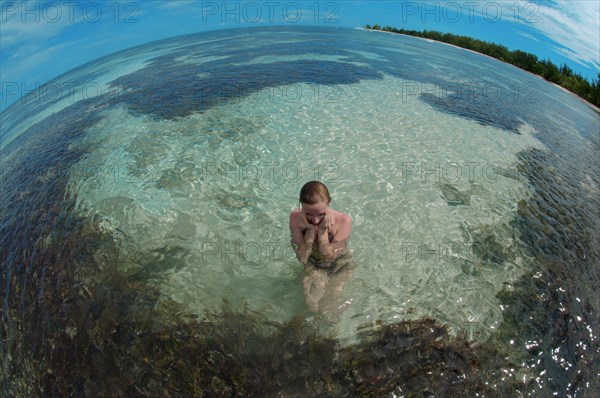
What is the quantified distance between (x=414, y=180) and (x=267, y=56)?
15481mm

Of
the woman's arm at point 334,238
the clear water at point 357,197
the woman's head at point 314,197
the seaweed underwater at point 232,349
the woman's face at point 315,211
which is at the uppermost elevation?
the woman's head at point 314,197

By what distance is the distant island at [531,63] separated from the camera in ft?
79.4

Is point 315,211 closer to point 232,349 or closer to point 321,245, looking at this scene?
point 321,245

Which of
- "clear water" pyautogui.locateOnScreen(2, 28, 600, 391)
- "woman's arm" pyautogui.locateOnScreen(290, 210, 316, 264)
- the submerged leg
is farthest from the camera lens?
"clear water" pyautogui.locateOnScreen(2, 28, 600, 391)

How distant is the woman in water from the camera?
3.24m

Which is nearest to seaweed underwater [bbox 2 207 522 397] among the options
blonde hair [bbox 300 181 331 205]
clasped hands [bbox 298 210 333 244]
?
clasped hands [bbox 298 210 333 244]

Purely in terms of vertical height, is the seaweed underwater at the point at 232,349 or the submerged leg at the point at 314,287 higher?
the submerged leg at the point at 314,287

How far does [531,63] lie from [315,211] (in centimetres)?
3955

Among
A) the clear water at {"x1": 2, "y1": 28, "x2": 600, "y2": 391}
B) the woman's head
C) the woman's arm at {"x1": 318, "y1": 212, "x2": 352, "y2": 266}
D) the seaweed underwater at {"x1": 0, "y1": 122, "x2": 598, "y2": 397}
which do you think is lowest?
the seaweed underwater at {"x1": 0, "y1": 122, "x2": 598, "y2": 397}

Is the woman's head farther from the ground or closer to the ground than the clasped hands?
farther from the ground

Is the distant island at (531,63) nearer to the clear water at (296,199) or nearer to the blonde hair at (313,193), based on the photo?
the clear water at (296,199)

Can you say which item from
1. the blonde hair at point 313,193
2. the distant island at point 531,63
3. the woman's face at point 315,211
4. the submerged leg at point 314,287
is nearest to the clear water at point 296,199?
the submerged leg at point 314,287

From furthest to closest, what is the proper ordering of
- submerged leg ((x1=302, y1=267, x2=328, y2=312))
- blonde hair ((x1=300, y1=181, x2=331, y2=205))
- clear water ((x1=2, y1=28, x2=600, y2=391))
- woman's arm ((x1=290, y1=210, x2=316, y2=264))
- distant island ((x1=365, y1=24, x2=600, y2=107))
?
distant island ((x1=365, y1=24, x2=600, y2=107))
clear water ((x1=2, y1=28, x2=600, y2=391))
submerged leg ((x1=302, y1=267, x2=328, y2=312))
woman's arm ((x1=290, y1=210, x2=316, y2=264))
blonde hair ((x1=300, y1=181, x2=331, y2=205))

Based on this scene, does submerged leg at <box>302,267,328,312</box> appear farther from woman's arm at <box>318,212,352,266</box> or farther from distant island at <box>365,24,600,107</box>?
distant island at <box>365,24,600,107</box>
